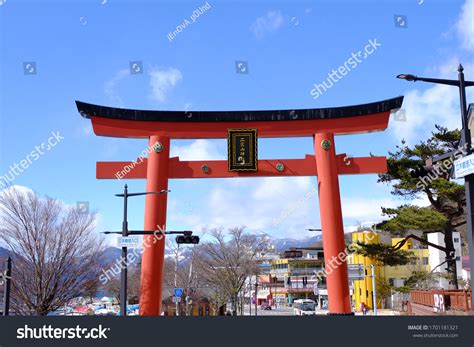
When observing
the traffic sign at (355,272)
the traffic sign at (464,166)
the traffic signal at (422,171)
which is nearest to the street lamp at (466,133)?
the traffic sign at (464,166)

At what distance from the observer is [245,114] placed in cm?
2122

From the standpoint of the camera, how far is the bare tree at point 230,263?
42.2 meters

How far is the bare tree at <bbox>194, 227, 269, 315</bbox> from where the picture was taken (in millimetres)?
42156

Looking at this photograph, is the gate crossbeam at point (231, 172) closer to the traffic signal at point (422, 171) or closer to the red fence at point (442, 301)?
the red fence at point (442, 301)

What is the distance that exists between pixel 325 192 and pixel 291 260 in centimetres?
6428

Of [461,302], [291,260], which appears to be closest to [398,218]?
[461,302]

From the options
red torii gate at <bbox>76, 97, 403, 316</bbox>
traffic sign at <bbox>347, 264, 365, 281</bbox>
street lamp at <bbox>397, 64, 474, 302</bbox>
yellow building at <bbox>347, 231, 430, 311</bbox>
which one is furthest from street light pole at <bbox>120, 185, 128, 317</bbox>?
yellow building at <bbox>347, 231, 430, 311</bbox>

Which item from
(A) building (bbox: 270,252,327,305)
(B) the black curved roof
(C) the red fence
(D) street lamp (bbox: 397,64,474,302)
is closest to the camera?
(D) street lamp (bbox: 397,64,474,302)

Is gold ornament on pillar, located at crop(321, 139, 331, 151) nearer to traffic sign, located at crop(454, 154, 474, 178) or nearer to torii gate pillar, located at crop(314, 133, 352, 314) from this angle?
torii gate pillar, located at crop(314, 133, 352, 314)

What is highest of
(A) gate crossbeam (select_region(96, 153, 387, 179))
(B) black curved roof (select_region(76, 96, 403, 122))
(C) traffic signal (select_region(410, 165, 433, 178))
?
(B) black curved roof (select_region(76, 96, 403, 122))

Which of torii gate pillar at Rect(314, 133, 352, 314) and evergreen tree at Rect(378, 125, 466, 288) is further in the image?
evergreen tree at Rect(378, 125, 466, 288)

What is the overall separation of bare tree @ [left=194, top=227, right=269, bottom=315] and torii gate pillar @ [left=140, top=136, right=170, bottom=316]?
21.1 meters

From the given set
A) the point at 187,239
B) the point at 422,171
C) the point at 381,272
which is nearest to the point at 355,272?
the point at 187,239

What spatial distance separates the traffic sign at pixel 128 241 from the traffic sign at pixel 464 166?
10.7 metres
